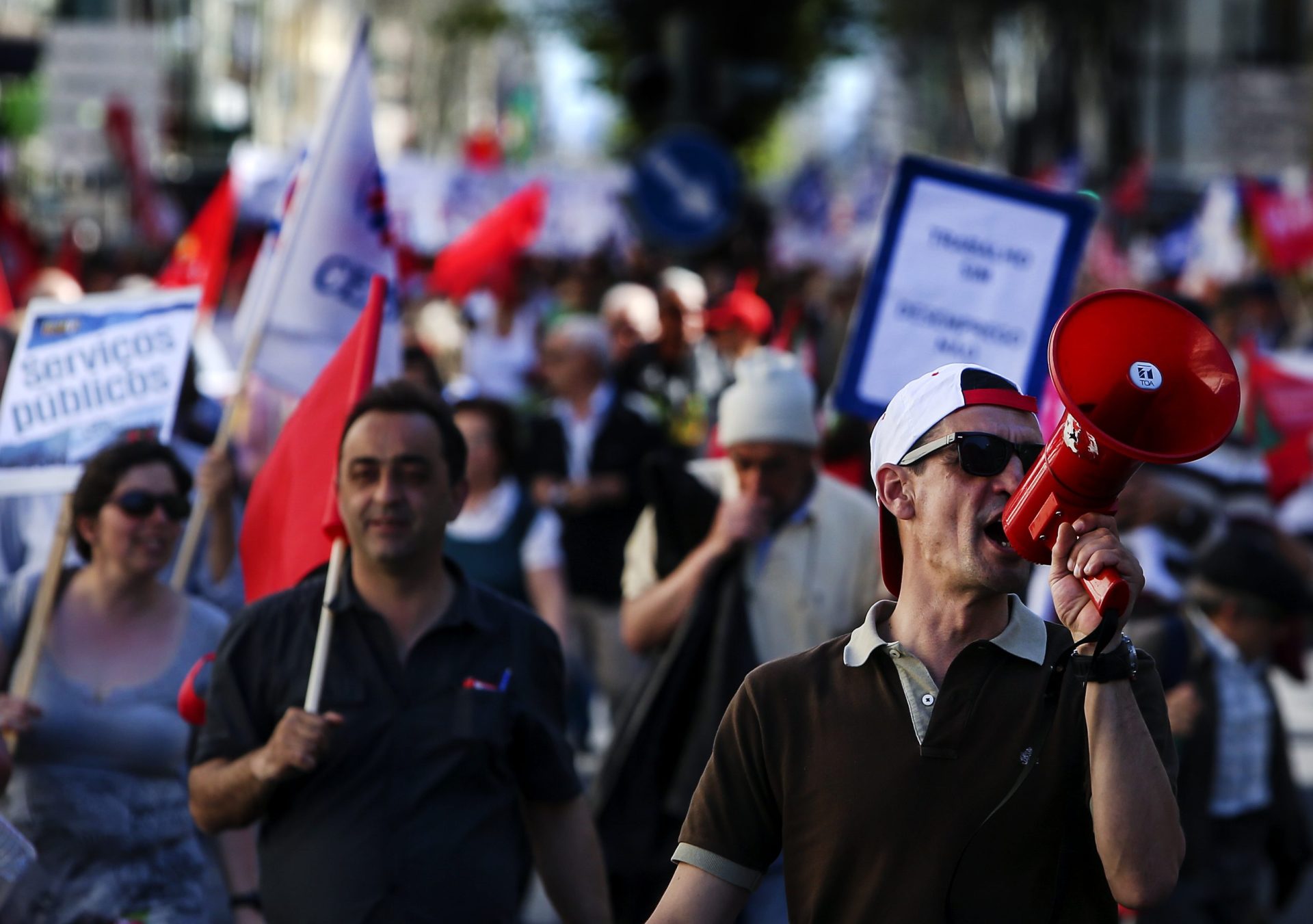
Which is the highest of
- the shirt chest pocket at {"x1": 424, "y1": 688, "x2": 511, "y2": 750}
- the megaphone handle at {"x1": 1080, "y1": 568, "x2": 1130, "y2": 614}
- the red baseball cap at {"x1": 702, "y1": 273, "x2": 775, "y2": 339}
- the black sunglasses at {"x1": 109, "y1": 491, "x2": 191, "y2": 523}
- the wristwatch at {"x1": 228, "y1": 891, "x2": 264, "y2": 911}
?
the megaphone handle at {"x1": 1080, "y1": 568, "x2": 1130, "y2": 614}

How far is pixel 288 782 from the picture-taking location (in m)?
3.92

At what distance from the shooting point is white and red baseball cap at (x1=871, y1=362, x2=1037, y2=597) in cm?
296

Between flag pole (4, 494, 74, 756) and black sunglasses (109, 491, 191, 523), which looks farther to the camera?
black sunglasses (109, 491, 191, 523)

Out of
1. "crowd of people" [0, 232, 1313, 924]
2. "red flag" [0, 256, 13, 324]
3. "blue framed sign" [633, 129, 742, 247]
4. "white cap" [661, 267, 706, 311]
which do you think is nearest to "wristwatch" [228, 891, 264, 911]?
"crowd of people" [0, 232, 1313, 924]

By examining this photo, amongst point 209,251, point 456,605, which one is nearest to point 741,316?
point 209,251

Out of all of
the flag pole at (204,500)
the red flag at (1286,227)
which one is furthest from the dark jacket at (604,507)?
the red flag at (1286,227)

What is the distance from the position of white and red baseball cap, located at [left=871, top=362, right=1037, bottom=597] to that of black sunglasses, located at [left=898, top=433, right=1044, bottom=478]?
0.06 m

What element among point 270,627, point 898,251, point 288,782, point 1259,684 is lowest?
point 1259,684

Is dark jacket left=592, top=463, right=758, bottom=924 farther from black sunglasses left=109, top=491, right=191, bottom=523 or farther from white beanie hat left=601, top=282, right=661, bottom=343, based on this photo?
white beanie hat left=601, top=282, right=661, bottom=343

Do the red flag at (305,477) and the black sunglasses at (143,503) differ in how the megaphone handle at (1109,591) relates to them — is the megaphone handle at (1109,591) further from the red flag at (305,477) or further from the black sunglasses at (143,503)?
the black sunglasses at (143,503)

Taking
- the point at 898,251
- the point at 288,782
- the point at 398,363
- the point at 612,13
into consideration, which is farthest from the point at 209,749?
the point at 612,13

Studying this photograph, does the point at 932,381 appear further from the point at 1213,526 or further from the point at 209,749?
the point at 1213,526

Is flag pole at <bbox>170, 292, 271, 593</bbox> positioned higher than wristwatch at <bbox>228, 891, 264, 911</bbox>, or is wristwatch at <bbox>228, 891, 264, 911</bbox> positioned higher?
flag pole at <bbox>170, 292, 271, 593</bbox>

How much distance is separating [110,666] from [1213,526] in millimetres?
3679
